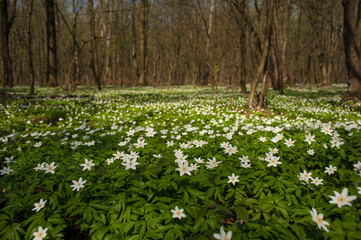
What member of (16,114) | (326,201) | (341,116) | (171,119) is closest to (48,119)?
(16,114)

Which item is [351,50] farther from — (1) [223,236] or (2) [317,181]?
(1) [223,236]

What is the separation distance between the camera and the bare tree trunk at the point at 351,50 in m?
7.68

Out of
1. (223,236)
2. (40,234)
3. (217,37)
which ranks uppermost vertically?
(217,37)

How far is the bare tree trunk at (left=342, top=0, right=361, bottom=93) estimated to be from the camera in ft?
25.2

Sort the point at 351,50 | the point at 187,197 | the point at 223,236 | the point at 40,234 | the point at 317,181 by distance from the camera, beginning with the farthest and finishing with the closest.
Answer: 1. the point at 351,50
2. the point at 317,181
3. the point at 187,197
4. the point at 40,234
5. the point at 223,236

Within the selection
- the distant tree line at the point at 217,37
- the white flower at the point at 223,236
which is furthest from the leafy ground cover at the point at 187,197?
the distant tree line at the point at 217,37

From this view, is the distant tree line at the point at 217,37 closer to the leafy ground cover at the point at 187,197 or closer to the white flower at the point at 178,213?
the leafy ground cover at the point at 187,197

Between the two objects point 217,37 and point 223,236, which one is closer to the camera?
point 223,236

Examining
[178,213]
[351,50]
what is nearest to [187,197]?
[178,213]

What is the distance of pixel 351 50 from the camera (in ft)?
26.0

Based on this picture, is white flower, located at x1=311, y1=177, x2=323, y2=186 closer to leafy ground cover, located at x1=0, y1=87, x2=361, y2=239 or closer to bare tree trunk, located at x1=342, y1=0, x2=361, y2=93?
leafy ground cover, located at x1=0, y1=87, x2=361, y2=239

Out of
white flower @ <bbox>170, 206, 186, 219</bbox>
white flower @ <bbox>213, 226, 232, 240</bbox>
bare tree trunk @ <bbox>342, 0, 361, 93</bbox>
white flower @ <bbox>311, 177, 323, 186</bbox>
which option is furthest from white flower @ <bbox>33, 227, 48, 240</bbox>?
bare tree trunk @ <bbox>342, 0, 361, 93</bbox>

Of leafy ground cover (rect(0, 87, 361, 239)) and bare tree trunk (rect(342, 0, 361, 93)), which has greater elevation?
bare tree trunk (rect(342, 0, 361, 93))

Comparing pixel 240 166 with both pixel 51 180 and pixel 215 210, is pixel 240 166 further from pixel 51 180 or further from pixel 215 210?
pixel 51 180
